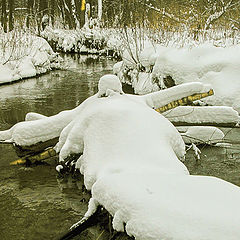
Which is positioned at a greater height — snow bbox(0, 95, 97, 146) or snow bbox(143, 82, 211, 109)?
snow bbox(143, 82, 211, 109)

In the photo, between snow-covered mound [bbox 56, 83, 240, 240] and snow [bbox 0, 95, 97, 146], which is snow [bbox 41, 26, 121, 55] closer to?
snow [bbox 0, 95, 97, 146]

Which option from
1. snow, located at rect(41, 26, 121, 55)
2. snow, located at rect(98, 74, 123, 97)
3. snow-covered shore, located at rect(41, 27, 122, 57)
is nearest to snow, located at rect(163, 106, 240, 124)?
snow, located at rect(98, 74, 123, 97)

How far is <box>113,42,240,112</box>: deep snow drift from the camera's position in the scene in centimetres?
775

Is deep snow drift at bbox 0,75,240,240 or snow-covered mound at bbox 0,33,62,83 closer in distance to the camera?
deep snow drift at bbox 0,75,240,240

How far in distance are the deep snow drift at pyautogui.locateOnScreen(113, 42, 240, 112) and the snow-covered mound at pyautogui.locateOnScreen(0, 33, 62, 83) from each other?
4735mm

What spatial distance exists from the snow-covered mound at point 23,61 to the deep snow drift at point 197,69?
4.73 metres

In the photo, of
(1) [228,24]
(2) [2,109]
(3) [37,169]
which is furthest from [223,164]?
(1) [228,24]

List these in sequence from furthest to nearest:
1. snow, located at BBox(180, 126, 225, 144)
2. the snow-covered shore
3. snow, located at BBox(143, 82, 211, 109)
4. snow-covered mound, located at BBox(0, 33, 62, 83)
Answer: the snow-covered shore < snow-covered mound, located at BBox(0, 33, 62, 83) < snow, located at BBox(180, 126, 225, 144) < snow, located at BBox(143, 82, 211, 109)

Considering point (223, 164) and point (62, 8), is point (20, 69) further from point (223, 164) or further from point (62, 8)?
point (62, 8)

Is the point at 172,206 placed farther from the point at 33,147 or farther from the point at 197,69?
the point at 197,69

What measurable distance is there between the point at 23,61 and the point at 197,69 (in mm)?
7731

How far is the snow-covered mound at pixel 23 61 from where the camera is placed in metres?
12.2

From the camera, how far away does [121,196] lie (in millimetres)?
2570

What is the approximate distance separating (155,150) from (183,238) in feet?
4.99
